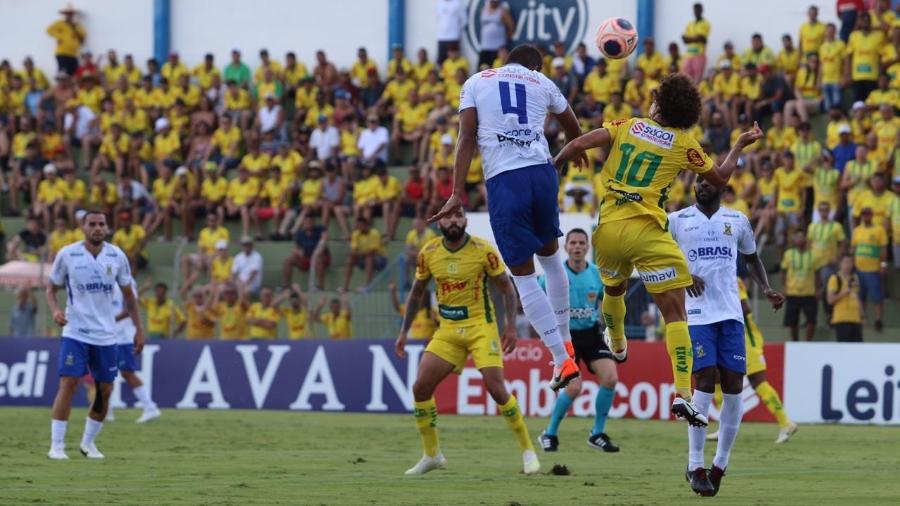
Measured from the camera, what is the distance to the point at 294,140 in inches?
1320

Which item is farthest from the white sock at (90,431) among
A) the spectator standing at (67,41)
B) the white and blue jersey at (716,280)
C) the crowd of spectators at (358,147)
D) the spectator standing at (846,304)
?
the spectator standing at (67,41)

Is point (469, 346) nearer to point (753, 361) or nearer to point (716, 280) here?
point (716, 280)

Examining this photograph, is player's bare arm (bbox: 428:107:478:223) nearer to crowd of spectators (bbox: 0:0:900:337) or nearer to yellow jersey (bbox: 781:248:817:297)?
crowd of spectators (bbox: 0:0:900:337)

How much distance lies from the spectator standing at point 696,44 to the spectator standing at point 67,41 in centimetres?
1539

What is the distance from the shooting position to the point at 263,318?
2858cm

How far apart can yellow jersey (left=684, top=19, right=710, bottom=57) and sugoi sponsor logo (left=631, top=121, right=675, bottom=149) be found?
64.0 feet

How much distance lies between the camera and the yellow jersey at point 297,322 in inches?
1112

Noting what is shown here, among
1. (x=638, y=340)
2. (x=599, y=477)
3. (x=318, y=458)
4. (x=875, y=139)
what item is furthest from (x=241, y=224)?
(x=599, y=477)

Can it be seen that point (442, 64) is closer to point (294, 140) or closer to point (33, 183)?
point (294, 140)

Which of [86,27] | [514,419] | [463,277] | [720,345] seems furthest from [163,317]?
[720,345]

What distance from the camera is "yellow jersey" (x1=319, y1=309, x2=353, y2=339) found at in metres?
27.7

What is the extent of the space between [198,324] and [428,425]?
46.4 feet

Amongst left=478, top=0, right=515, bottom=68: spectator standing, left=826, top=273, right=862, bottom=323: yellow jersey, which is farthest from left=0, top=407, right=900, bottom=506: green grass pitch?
left=478, top=0, right=515, bottom=68: spectator standing

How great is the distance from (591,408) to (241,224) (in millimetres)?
10176
